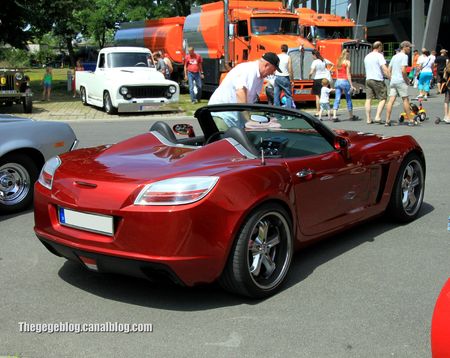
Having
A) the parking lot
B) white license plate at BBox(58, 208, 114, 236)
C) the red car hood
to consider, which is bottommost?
the parking lot

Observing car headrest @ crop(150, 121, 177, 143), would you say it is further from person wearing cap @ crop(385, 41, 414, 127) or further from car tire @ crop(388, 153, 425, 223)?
person wearing cap @ crop(385, 41, 414, 127)

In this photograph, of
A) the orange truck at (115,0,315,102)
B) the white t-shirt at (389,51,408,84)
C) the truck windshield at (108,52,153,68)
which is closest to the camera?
the white t-shirt at (389,51,408,84)

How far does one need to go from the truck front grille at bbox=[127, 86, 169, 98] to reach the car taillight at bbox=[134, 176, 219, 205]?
13051 millimetres

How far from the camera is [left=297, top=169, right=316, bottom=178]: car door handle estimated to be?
4091 mm

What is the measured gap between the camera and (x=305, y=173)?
13.6ft

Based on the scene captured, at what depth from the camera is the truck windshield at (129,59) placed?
17250mm

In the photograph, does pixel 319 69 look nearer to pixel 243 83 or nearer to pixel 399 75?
pixel 399 75

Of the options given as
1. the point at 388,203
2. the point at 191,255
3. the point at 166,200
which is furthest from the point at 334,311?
the point at 388,203

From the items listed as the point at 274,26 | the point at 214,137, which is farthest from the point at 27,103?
the point at 214,137

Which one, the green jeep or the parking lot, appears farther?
the green jeep

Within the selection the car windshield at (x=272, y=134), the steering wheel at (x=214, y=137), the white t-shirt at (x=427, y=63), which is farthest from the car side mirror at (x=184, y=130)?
the white t-shirt at (x=427, y=63)

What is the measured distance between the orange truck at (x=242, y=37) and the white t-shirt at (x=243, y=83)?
1093cm

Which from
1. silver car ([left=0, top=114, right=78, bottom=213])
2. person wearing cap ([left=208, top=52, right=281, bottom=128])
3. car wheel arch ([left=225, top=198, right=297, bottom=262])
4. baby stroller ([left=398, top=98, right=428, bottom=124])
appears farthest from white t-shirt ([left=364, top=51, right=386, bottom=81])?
car wheel arch ([left=225, top=198, right=297, bottom=262])

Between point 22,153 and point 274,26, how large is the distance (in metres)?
14.6
